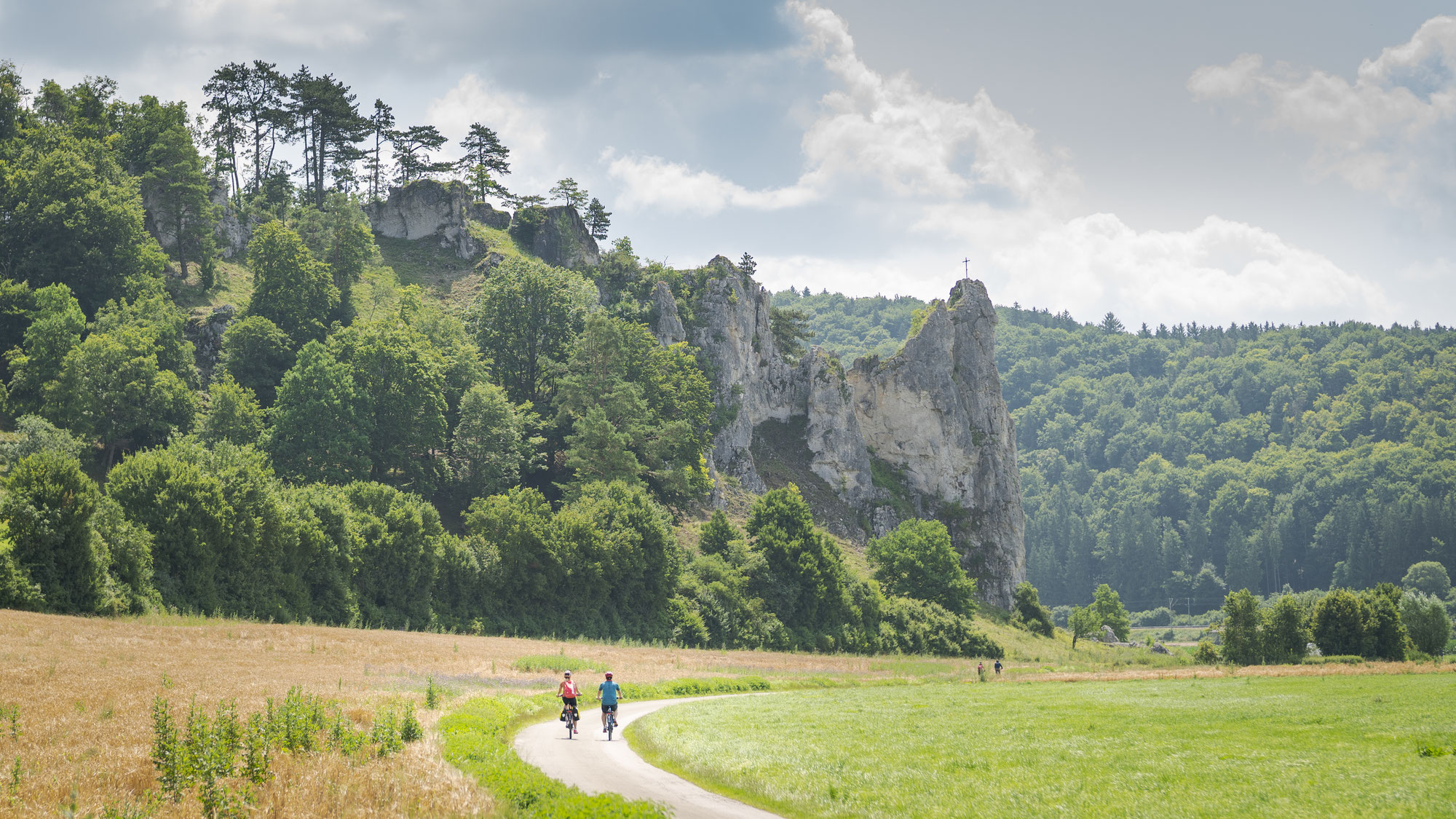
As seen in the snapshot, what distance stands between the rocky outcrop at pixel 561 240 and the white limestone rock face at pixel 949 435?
40563mm

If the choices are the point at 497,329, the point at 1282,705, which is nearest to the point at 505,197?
the point at 497,329

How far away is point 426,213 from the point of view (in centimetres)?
12662

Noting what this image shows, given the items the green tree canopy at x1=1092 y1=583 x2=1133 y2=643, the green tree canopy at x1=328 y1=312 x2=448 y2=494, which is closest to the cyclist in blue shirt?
the green tree canopy at x1=328 y1=312 x2=448 y2=494

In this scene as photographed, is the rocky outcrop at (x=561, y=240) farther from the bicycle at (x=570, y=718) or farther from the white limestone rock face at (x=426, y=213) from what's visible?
the bicycle at (x=570, y=718)

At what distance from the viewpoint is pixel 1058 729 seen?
2644 centimetres

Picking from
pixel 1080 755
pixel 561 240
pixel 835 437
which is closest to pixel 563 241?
pixel 561 240

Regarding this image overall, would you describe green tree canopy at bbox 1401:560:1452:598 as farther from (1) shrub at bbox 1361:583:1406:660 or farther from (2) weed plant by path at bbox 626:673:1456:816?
(2) weed plant by path at bbox 626:673:1456:816

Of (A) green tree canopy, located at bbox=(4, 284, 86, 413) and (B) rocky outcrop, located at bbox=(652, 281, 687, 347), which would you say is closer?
(A) green tree canopy, located at bbox=(4, 284, 86, 413)

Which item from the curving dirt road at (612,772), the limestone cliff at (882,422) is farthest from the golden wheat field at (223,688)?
the limestone cliff at (882,422)

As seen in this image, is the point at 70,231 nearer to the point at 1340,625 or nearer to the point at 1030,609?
the point at 1340,625

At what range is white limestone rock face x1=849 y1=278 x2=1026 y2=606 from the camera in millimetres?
128375

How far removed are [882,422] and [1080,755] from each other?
11001 centimetres

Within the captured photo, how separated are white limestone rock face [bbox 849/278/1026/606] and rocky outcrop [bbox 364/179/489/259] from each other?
57514mm

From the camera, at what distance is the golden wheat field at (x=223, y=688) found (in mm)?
16781
